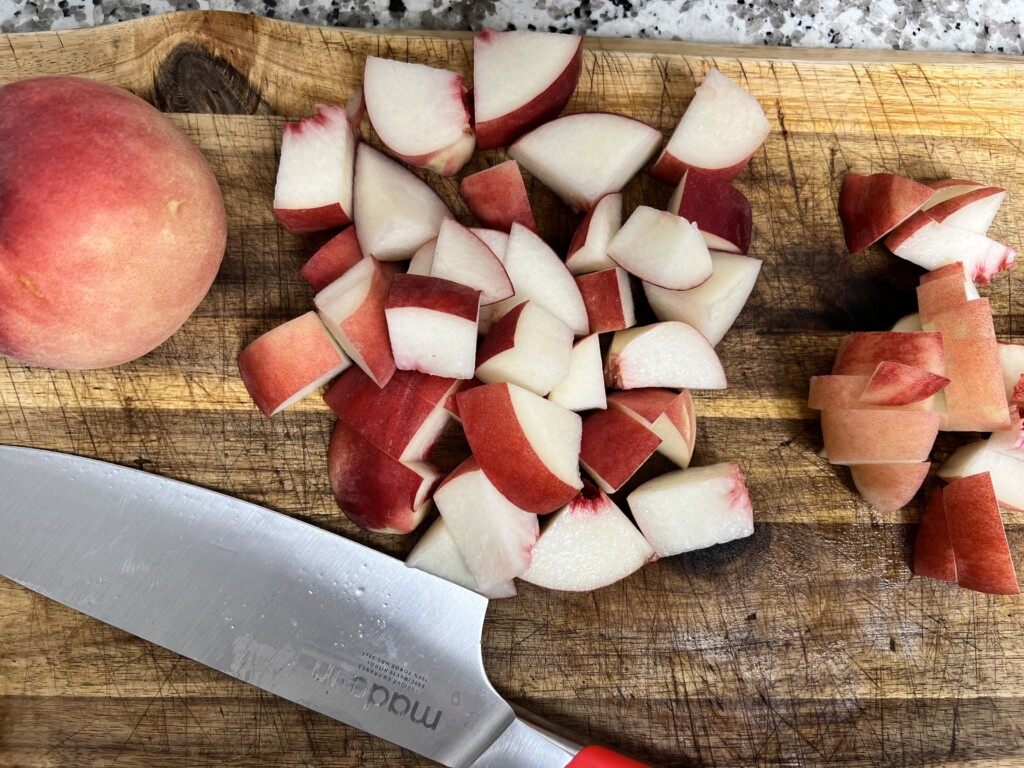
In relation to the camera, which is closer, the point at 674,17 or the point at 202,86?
the point at 202,86

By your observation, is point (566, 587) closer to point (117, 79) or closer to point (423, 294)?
point (423, 294)

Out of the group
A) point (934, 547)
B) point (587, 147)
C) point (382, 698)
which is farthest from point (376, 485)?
point (934, 547)

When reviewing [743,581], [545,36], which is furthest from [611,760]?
[545,36]

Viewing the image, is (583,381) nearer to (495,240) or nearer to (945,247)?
(495,240)

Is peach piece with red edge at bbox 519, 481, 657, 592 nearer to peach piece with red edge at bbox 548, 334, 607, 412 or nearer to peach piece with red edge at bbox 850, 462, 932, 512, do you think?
peach piece with red edge at bbox 548, 334, 607, 412

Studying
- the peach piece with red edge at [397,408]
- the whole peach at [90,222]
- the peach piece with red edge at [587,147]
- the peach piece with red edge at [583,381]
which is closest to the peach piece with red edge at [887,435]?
the peach piece with red edge at [583,381]

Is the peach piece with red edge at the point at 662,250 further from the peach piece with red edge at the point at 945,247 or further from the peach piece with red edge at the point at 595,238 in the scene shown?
the peach piece with red edge at the point at 945,247
